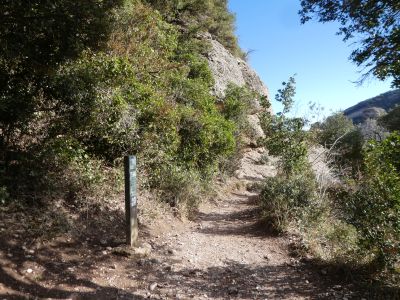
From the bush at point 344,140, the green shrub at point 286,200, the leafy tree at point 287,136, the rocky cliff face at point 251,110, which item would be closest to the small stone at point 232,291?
the green shrub at point 286,200

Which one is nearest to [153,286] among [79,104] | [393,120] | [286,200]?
[79,104]

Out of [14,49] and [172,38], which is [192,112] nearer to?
[172,38]

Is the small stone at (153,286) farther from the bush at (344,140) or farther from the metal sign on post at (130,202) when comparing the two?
the bush at (344,140)

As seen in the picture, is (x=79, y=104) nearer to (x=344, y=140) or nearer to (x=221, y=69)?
(x=221, y=69)

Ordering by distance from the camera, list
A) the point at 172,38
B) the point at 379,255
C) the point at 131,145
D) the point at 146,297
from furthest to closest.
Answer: the point at 172,38 < the point at 131,145 < the point at 379,255 < the point at 146,297

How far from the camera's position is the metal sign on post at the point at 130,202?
535 centimetres

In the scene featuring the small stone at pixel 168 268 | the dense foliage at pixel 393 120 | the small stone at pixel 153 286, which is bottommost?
the small stone at pixel 153 286

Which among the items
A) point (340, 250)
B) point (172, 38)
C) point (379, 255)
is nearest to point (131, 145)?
point (340, 250)

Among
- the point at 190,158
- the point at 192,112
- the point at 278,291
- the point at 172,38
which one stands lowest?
the point at 278,291

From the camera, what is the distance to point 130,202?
535 centimetres

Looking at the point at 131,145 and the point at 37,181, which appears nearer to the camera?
the point at 37,181

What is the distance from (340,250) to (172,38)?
8.94 m

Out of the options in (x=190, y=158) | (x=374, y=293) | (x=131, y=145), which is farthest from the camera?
(x=190, y=158)

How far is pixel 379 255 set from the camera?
490 cm
